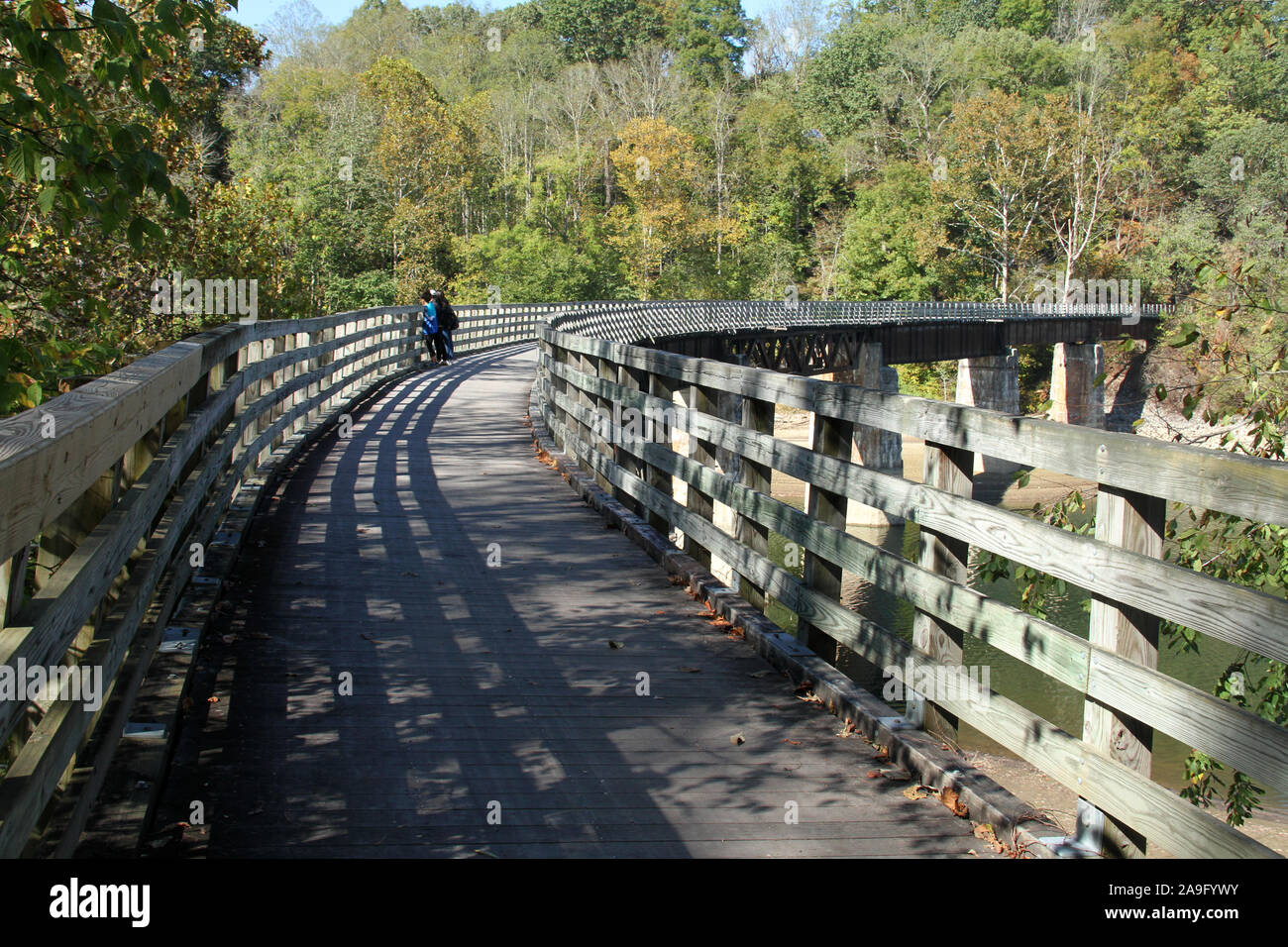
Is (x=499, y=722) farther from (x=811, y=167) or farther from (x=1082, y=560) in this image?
(x=811, y=167)

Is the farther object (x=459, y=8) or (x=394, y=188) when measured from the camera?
(x=459, y=8)

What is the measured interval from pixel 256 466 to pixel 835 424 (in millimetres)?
6656

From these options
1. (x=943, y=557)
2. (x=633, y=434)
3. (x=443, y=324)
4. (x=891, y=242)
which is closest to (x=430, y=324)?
(x=443, y=324)

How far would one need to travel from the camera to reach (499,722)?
5266 millimetres

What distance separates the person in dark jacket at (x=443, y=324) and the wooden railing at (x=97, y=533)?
1915cm

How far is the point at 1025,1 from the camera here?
108688 millimetres

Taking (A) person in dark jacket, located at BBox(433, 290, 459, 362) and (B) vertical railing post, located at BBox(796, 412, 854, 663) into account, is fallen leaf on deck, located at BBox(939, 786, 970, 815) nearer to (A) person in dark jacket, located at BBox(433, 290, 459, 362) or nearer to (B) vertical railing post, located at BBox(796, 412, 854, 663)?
(B) vertical railing post, located at BBox(796, 412, 854, 663)

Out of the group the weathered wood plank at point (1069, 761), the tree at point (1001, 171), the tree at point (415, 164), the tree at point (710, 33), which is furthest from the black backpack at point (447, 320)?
the tree at point (710, 33)

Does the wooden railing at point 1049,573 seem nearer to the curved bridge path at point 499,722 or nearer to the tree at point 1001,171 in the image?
the curved bridge path at point 499,722

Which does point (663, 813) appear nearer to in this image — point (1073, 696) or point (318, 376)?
point (318, 376)

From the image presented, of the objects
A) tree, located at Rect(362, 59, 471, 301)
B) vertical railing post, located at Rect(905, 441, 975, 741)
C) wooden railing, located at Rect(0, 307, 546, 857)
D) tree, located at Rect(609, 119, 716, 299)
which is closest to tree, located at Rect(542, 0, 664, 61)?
tree, located at Rect(609, 119, 716, 299)

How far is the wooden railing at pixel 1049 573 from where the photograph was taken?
327 centimetres
